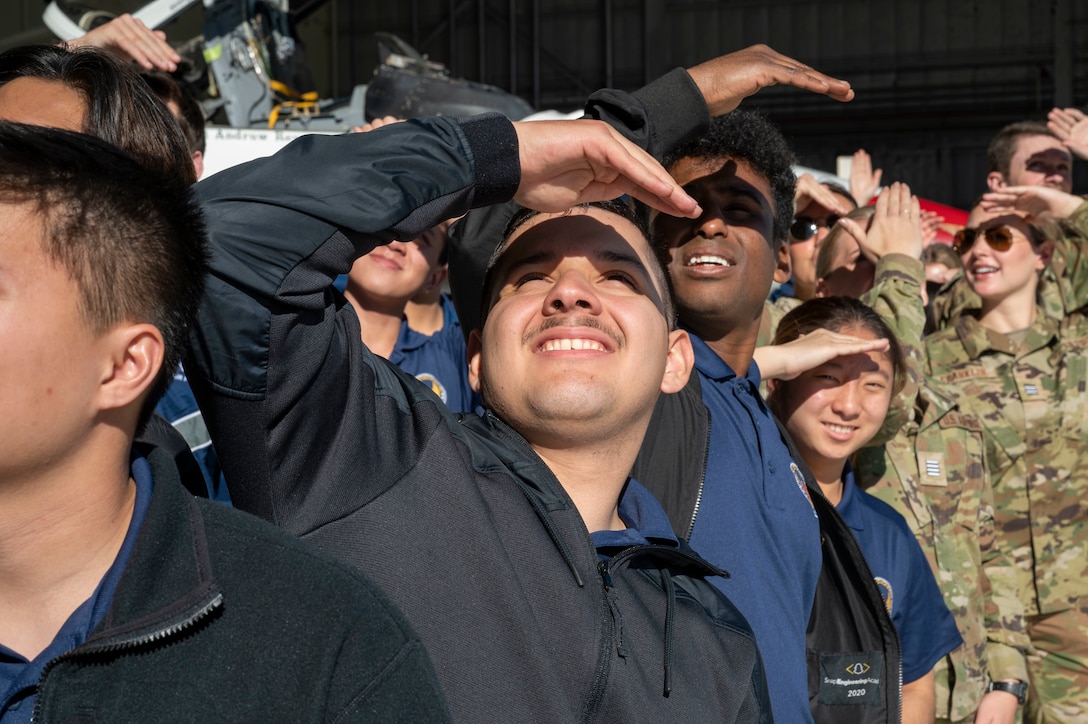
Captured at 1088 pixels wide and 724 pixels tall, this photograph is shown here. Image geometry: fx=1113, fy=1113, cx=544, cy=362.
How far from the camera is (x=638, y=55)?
22.3m

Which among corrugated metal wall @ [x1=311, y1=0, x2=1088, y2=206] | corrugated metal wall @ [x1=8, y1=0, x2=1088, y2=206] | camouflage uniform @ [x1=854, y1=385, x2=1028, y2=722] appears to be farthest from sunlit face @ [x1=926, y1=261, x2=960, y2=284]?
corrugated metal wall @ [x1=8, y1=0, x2=1088, y2=206]

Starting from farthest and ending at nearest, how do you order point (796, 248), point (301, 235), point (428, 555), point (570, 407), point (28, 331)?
point (796, 248) → point (570, 407) → point (428, 555) → point (301, 235) → point (28, 331)

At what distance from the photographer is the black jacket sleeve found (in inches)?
54.9

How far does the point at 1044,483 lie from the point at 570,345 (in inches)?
120

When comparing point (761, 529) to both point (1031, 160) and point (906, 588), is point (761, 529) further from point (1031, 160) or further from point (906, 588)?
point (1031, 160)

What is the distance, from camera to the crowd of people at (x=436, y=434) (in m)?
1.16

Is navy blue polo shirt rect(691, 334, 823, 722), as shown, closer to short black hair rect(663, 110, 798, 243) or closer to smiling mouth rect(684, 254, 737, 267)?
smiling mouth rect(684, 254, 737, 267)

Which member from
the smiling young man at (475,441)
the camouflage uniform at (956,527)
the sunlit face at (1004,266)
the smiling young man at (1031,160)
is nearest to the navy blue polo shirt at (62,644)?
the smiling young man at (475,441)

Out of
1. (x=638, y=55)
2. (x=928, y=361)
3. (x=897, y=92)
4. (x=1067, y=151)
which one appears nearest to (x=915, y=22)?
(x=897, y=92)

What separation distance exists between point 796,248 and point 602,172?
3659mm

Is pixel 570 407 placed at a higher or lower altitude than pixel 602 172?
lower

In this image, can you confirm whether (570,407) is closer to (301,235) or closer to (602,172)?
(602,172)

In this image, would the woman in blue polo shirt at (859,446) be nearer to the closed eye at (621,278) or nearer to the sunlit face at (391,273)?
the sunlit face at (391,273)

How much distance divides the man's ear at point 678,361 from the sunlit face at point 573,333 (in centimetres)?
12
